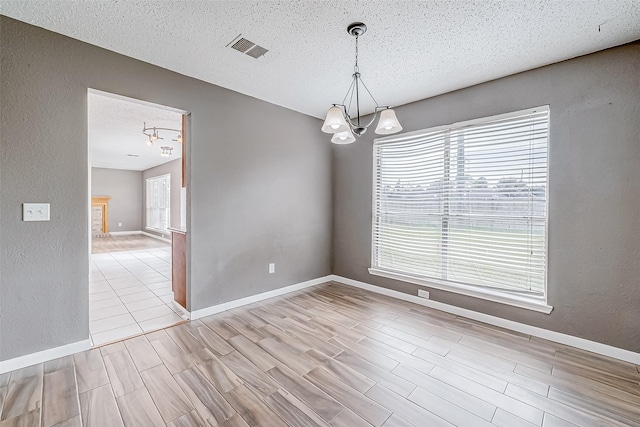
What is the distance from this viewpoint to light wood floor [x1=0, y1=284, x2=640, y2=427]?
5.21ft

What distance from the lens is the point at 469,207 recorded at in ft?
9.93

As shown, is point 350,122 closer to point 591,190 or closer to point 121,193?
point 591,190

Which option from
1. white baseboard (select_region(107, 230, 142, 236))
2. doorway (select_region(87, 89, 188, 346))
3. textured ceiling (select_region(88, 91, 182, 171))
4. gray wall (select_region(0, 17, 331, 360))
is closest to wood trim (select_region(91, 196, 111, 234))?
doorway (select_region(87, 89, 188, 346))

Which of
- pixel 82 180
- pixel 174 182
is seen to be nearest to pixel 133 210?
pixel 174 182

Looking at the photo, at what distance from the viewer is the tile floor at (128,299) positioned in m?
2.71

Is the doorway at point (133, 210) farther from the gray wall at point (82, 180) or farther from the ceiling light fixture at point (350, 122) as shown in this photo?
the ceiling light fixture at point (350, 122)

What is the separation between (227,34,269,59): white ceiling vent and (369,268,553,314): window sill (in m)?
3.06

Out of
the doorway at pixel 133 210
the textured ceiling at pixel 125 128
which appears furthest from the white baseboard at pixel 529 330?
the textured ceiling at pixel 125 128

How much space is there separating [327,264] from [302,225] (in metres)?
0.86

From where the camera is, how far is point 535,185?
2615 millimetres

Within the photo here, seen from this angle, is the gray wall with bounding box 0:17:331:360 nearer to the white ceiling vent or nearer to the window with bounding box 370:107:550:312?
the white ceiling vent

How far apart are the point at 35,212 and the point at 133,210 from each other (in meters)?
9.95

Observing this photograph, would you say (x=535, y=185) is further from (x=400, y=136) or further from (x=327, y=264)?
(x=327, y=264)

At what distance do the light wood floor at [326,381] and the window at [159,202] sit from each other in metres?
7.34
